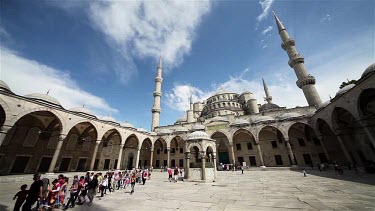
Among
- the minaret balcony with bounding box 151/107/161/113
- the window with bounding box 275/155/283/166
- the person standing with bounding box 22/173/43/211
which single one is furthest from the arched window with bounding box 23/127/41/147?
the window with bounding box 275/155/283/166

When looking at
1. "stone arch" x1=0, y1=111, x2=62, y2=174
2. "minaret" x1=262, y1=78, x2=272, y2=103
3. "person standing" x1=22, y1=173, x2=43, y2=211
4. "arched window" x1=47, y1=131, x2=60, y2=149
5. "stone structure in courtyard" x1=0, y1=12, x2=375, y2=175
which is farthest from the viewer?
"minaret" x1=262, y1=78, x2=272, y2=103

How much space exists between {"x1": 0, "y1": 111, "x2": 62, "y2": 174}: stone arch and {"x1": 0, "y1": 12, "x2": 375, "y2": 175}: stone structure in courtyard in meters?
0.07

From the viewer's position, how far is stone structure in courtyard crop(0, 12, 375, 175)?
42.3ft

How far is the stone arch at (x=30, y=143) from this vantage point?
14.8 m

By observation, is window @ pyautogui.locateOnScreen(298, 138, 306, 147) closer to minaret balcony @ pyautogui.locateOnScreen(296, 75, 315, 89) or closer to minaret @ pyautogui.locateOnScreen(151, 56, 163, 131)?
minaret balcony @ pyautogui.locateOnScreen(296, 75, 315, 89)

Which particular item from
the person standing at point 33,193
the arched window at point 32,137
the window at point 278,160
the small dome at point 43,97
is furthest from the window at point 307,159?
the small dome at point 43,97

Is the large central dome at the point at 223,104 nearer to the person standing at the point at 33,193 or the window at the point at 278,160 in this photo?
the window at the point at 278,160

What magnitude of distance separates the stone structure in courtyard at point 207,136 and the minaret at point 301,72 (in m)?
0.12

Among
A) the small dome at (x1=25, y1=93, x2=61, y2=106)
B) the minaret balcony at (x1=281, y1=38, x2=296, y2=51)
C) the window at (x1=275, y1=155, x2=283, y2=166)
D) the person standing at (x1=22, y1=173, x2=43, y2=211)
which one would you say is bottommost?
the person standing at (x1=22, y1=173, x2=43, y2=211)

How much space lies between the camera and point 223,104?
36875 millimetres

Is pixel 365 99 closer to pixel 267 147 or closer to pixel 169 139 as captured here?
pixel 267 147

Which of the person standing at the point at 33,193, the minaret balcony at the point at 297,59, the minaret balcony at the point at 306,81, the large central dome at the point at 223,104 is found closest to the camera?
the person standing at the point at 33,193

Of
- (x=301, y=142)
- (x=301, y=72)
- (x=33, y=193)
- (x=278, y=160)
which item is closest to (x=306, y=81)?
(x=301, y=72)

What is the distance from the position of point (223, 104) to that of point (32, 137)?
1297 inches
